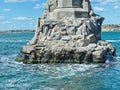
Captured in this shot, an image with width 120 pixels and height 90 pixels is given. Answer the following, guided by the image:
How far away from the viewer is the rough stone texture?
3891 centimetres

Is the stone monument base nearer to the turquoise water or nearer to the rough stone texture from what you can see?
the rough stone texture

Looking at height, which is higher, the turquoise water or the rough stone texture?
the rough stone texture

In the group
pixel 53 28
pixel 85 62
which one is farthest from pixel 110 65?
pixel 53 28

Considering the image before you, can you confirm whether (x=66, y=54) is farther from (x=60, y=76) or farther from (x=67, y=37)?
(x=60, y=76)

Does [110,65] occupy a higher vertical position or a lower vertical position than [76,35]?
lower

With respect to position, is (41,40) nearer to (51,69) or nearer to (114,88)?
(51,69)

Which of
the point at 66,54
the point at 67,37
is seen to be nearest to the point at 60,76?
the point at 66,54

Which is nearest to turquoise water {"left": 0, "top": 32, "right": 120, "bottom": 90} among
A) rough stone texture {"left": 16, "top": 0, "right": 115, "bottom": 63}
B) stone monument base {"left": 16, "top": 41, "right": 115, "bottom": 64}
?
stone monument base {"left": 16, "top": 41, "right": 115, "bottom": 64}

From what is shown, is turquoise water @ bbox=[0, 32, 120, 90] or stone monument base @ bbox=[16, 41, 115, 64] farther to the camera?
stone monument base @ bbox=[16, 41, 115, 64]

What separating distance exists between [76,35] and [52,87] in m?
15.0

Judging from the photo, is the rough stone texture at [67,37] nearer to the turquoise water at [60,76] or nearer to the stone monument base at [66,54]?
the stone monument base at [66,54]

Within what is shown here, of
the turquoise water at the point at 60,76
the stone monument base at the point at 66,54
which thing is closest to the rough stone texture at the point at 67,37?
the stone monument base at the point at 66,54

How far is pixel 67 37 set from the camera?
134ft

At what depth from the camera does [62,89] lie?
85.2 ft
